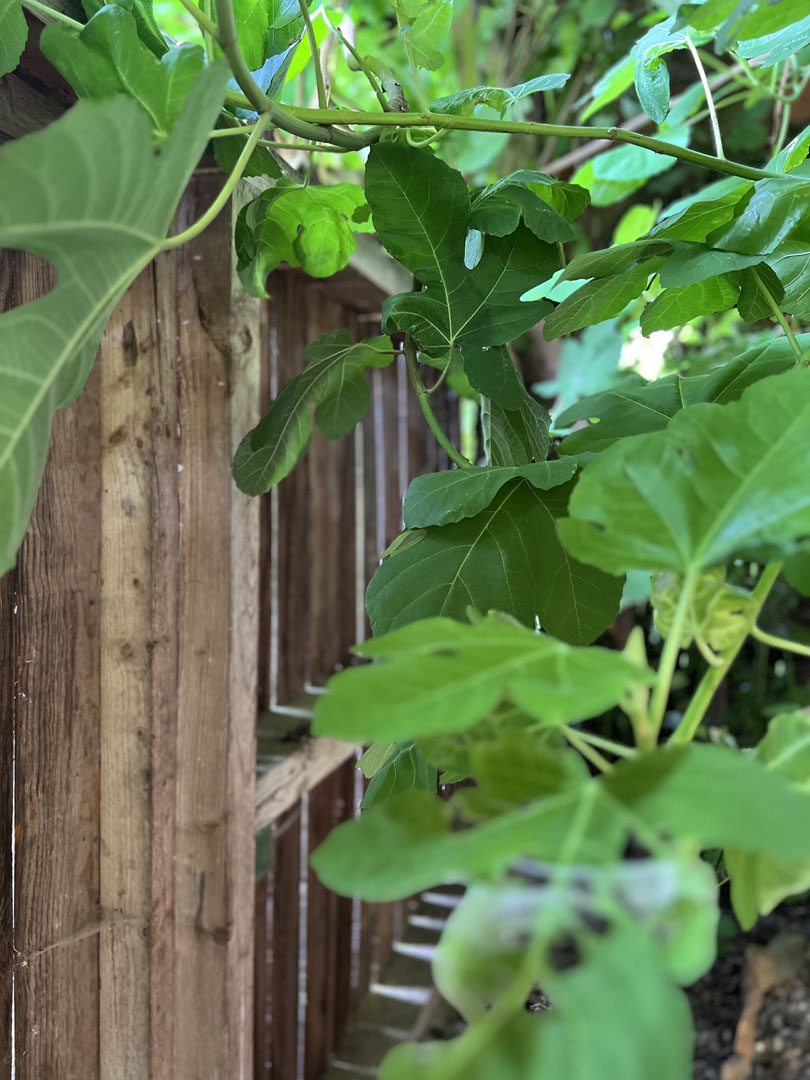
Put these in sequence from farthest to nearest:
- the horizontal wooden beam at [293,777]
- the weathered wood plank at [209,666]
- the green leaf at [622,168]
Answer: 1. the horizontal wooden beam at [293,777]
2. the green leaf at [622,168]
3. the weathered wood plank at [209,666]

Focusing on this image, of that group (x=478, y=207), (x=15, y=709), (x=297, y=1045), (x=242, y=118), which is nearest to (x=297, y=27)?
(x=242, y=118)

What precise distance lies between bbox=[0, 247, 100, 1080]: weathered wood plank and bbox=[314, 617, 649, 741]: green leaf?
0.54m

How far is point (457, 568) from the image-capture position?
1.88 feet

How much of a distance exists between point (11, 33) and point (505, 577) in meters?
0.50

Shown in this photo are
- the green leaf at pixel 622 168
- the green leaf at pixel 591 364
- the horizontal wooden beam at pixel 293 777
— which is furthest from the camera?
the green leaf at pixel 591 364

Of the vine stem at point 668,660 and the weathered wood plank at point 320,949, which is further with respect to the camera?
the weathered wood plank at point 320,949

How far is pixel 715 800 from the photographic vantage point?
0.75ft

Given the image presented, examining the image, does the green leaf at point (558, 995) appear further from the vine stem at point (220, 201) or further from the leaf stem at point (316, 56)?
the leaf stem at point (316, 56)

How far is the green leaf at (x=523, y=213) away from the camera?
61 centimetres

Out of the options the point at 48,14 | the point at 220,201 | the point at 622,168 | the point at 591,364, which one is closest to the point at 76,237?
the point at 220,201

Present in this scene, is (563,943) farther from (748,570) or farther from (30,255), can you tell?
(748,570)

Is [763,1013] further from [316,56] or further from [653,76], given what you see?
[316,56]

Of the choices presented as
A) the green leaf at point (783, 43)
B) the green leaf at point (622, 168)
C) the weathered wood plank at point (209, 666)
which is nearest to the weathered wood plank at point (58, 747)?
the weathered wood plank at point (209, 666)

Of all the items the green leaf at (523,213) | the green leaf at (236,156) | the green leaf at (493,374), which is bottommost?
the green leaf at (493,374)
